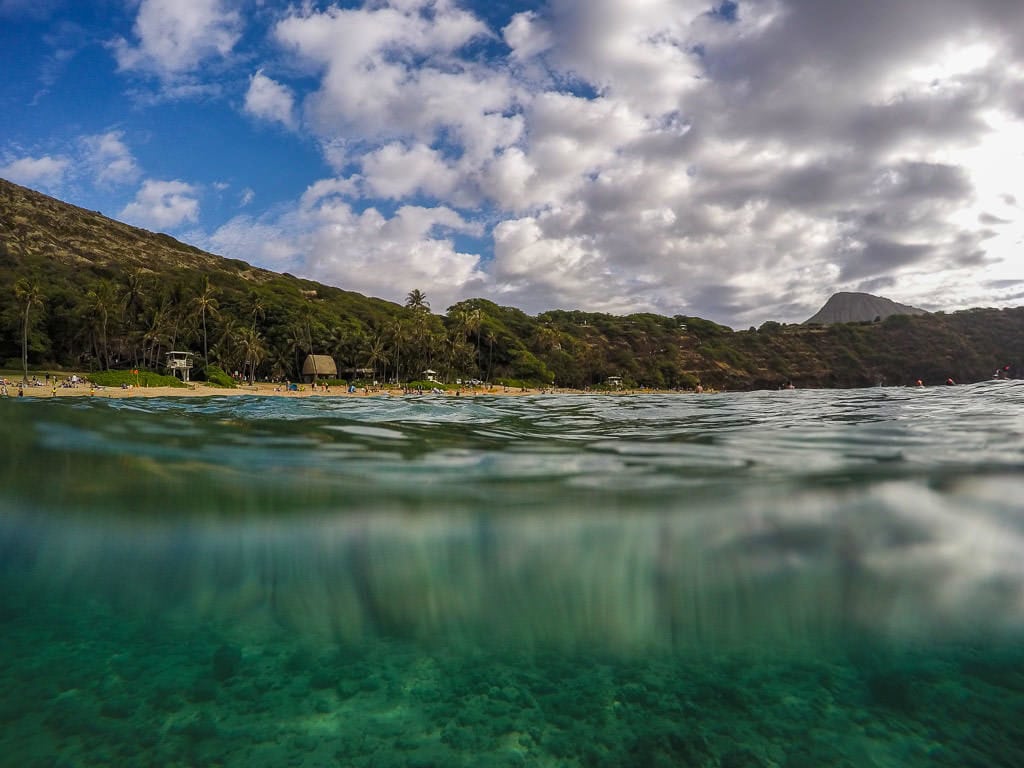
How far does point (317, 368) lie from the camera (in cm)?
8062

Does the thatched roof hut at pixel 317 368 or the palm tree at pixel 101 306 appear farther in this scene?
the thatched roof hut at pixel 317 368

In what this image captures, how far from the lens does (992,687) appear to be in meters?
3.94

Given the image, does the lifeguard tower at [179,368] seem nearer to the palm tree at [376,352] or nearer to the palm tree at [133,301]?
the palm tree at [133,301]

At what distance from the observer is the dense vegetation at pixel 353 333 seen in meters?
70.2

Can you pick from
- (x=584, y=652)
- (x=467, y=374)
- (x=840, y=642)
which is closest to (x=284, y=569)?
(x=584, y=652)

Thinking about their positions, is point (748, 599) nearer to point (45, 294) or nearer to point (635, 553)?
point (635, 553)

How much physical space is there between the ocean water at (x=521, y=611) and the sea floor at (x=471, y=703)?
0.07 ft

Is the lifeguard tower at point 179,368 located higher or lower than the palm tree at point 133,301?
lower

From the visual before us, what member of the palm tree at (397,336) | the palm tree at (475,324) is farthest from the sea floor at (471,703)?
the palm tree at (475,324)

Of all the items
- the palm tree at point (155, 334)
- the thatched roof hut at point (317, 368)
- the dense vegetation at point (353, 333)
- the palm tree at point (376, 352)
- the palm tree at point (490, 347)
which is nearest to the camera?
the palm tree at point (155, 334)

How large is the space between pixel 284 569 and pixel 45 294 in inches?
3485

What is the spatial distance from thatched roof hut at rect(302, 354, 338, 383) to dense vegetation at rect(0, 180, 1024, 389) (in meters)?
2.67

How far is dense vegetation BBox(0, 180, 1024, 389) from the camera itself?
230 feet

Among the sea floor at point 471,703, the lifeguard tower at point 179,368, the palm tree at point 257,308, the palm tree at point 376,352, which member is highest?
the palm tree at point 257,308
